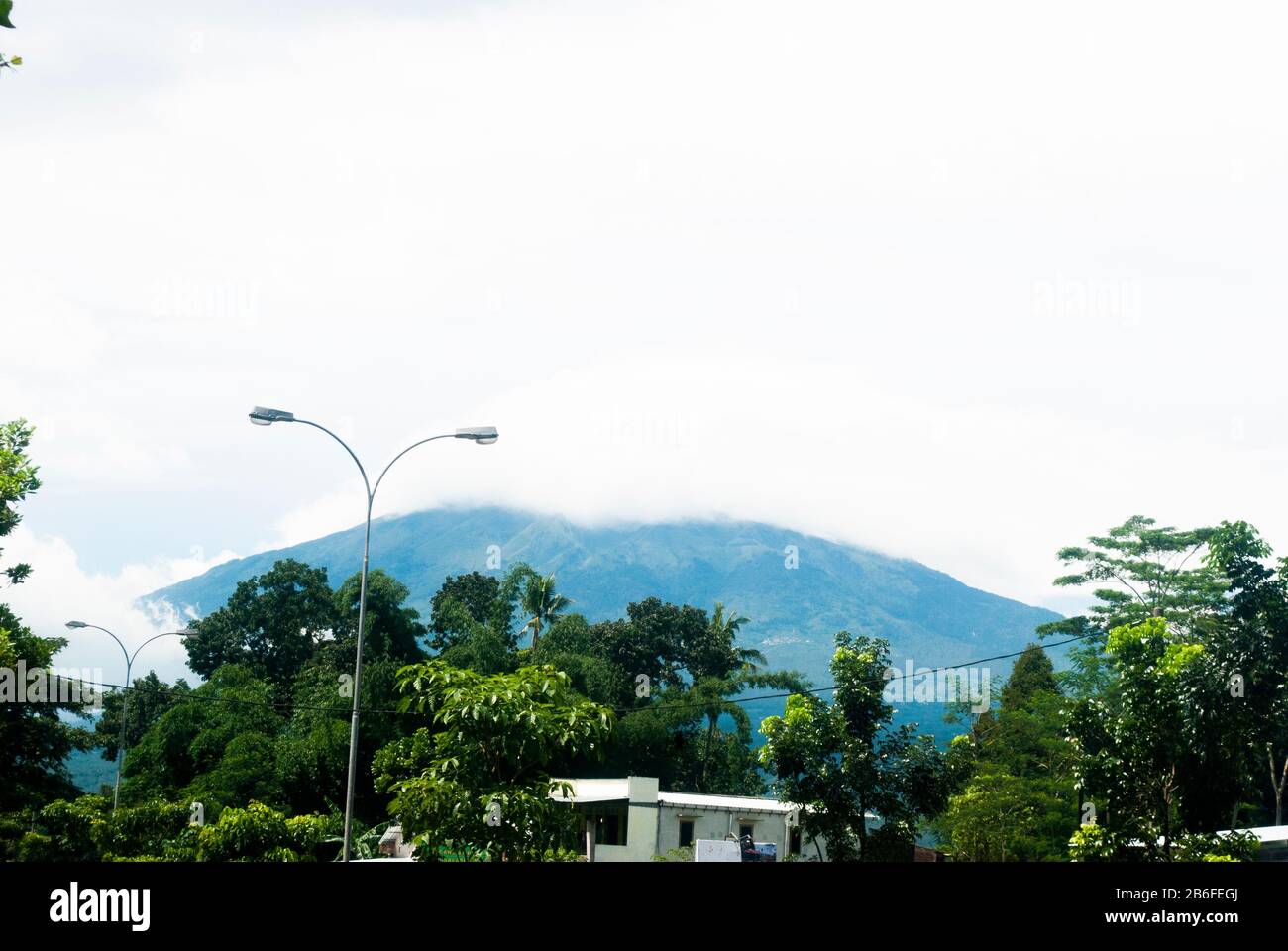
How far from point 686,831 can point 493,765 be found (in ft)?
120

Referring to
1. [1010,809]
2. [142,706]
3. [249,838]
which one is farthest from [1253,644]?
[142,706]

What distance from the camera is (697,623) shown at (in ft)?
306

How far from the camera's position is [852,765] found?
36.4 m

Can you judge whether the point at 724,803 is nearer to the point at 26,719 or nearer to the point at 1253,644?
the point at 1253,644

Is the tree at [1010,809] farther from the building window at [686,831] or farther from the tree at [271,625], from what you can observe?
the tree at [271,625]

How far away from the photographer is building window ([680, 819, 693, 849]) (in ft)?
159

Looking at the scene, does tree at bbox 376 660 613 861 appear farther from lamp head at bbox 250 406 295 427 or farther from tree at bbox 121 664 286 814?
tree at bbox 121 664 286 814

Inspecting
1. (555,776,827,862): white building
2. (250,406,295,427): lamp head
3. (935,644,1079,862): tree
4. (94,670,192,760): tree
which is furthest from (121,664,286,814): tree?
(250,406,295,427): lamp head

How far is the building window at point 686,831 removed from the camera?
4841 cm

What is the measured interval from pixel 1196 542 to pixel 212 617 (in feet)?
221
